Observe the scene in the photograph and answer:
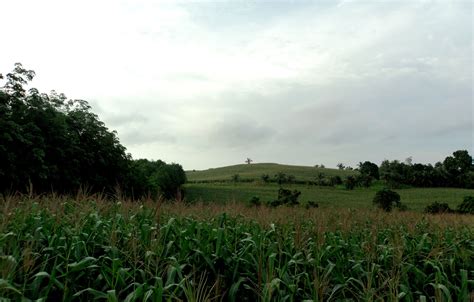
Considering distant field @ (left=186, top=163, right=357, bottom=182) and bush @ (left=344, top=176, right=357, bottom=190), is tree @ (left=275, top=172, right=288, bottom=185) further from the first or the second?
bush @ (left=344, top=176, right=357, bottom=190)

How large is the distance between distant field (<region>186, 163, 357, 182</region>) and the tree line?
37236mm

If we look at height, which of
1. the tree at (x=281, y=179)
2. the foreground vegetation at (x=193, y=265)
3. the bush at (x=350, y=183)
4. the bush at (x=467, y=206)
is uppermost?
the tree at (x=281, y=179)

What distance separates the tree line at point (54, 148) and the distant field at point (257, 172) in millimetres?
37236

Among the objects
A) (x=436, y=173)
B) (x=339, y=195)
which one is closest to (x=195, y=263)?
(x=339, y=195)

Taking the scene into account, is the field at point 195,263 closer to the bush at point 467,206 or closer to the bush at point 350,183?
the bush at point 467,206

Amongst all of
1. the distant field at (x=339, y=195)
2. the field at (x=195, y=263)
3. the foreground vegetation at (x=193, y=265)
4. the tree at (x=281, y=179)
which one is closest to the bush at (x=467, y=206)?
the distant field at (x=339, y=195)

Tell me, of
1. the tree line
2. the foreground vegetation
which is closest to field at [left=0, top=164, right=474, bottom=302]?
the foreground vegetation

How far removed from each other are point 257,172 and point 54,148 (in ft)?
195

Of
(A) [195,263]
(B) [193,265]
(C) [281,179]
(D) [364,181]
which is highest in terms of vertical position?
(C) [281,179]

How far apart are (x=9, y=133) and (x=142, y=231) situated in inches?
908

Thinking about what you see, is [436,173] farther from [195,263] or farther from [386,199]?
[195,263]

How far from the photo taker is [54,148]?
28.9 metres

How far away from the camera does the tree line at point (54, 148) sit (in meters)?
24.4

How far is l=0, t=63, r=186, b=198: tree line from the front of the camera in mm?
24391
